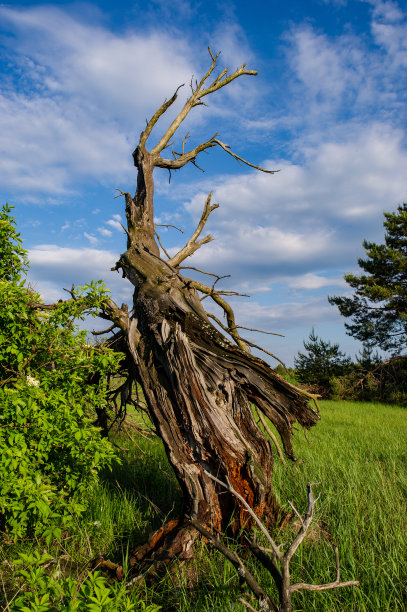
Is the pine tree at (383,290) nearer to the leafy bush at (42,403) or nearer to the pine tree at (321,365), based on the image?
the pine tree at (321,365)

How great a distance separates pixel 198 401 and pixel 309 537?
60.6 inches

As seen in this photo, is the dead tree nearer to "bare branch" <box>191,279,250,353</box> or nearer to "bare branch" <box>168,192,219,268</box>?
"bare branch" <box>191,279,250,353</box>

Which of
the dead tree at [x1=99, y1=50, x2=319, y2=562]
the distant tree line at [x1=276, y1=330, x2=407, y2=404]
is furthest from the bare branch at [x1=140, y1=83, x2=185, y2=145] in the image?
the distant tree line at [x1=276, y1=330, x2=407, y2=404]

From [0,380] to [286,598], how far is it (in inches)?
123

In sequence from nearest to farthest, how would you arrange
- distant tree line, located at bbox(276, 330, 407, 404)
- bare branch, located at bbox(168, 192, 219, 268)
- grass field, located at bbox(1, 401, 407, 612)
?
1. grass field, located at bbox(1, 401, 407, 612)
2. bare branch, located at bbox(168, 192, 219, 268)
3. distant tree line, located at bbox(276, 330, 407, 404)

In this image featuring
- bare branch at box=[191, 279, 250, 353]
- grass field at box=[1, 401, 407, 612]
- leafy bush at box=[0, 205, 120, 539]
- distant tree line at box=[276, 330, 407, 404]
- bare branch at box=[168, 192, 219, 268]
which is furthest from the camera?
distant tree line at box=[276, 330, 407, 404]

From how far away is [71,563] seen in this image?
145 inches

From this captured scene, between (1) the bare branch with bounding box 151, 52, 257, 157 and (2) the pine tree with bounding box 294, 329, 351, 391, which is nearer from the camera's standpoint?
(1) the bare branch with bounding box 151, 52, 257, 157

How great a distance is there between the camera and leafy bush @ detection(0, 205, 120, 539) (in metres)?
3.46

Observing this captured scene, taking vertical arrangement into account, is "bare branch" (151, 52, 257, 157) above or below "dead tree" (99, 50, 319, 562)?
above

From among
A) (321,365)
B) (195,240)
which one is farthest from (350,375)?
(195,240)

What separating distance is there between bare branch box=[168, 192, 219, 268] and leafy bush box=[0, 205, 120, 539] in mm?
1832

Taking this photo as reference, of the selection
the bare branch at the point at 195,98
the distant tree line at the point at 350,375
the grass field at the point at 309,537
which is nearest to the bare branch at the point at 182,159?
the bare branch at the point at 195,98

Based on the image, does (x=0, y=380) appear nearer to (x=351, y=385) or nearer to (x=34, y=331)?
(x=34, y=331)
